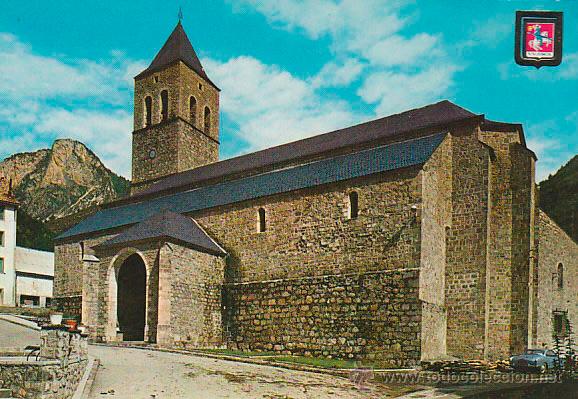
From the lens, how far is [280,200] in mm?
23250

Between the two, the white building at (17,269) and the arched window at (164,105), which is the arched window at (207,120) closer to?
the arched window at (164,105)

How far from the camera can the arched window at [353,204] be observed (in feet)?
68.9

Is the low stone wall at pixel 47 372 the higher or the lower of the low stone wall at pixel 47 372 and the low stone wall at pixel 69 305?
the higher

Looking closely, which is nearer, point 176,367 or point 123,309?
point 176,367

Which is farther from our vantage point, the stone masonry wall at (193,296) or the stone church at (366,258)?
the stone masonry wall at (193,296)

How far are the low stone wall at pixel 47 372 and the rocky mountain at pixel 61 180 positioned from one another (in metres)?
91.6

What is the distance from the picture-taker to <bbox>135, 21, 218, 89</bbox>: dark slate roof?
37.3 meters

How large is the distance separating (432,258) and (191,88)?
891 inches

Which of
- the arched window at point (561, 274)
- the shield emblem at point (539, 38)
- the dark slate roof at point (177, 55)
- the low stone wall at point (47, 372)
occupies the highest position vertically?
the dark slate roof at point (177, 55)

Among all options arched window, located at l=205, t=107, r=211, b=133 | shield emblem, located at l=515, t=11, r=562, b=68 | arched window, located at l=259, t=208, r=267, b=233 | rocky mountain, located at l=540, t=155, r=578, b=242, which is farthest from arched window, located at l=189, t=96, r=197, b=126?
shield emblem, located at l=515, t=11, r=562, b=68

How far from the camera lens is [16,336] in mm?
17297

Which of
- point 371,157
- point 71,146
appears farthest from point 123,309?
point 71,146

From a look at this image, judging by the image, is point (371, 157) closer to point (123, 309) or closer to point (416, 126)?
point (416, 126)

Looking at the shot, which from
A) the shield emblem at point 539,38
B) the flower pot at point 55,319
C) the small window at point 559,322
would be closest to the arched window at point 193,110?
the small window at point 559,322
